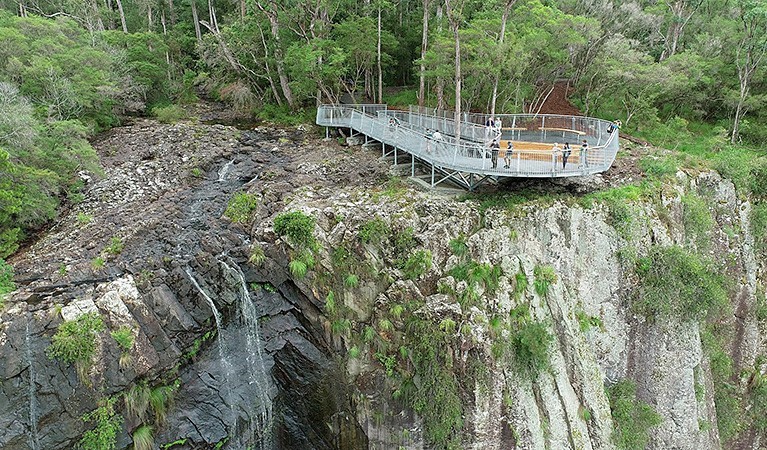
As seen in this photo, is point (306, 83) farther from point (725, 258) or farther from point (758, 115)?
point (758, 115)

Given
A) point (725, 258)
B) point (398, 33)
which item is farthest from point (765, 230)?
point (398, 33)

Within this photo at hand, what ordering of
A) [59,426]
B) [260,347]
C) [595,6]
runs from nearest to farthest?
[59,426] → [260,347] → [595,6]

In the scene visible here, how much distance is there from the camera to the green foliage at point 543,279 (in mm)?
17000

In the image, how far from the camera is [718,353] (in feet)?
72.6

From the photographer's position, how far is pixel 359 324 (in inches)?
640

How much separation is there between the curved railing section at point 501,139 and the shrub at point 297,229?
5.91 meters

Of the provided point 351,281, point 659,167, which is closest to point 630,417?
point 659,167

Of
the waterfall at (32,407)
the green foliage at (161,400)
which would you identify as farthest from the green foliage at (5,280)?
the green foliage at (161,400)

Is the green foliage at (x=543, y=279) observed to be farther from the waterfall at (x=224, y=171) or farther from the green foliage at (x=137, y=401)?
the waterfall at (x=224, y=171)

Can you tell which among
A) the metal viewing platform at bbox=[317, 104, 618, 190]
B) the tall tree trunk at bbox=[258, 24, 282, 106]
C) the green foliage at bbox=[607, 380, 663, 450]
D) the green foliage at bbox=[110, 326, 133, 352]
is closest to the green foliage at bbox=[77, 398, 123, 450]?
the green foliage at bbox=[110, 326, 133, 352]

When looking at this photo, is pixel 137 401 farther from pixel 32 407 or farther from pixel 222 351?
pixel 222 351

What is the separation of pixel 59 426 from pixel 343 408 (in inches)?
343

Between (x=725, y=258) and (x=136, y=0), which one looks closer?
(x=725, y=258)

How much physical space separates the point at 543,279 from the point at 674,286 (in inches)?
241
